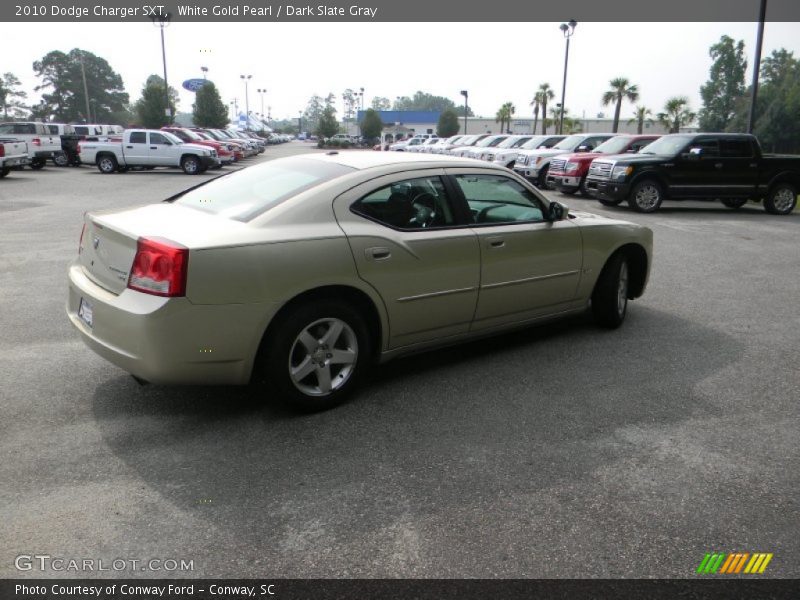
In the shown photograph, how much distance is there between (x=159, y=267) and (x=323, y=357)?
3.64ft

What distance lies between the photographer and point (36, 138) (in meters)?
26.8

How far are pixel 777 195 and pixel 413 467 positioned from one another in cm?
1592

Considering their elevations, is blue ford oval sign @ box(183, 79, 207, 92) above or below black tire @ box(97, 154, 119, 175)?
above

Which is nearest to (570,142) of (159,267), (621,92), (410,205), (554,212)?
(554,212)

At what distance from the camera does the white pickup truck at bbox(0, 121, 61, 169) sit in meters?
26.5

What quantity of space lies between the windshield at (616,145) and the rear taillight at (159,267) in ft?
54.3

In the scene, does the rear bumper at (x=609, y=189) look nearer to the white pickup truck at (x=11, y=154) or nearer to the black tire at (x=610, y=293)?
the black tire at (x=610, y=293)

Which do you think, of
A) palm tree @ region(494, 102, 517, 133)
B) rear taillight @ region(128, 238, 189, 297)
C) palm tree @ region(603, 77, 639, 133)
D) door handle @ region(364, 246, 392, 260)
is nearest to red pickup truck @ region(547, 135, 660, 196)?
door handle @ region(364, 246, 392, 260)

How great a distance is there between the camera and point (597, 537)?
2842 mm

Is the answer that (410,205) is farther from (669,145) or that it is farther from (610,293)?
(669,145)

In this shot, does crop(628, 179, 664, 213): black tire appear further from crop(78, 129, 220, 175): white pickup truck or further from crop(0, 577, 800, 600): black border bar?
crop(78, 129, 220, 175): white pickup truck

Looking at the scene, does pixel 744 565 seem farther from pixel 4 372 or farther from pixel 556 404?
pixel 4 372

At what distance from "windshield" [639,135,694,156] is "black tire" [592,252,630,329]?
10791 millimetres

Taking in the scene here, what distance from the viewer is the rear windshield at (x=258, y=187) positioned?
163 inches
